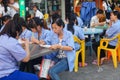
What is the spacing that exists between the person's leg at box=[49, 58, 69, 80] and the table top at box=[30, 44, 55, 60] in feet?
1.22

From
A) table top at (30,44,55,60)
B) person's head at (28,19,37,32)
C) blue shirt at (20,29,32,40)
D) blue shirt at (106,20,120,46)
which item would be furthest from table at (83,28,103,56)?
table top at (30,44,55,60)

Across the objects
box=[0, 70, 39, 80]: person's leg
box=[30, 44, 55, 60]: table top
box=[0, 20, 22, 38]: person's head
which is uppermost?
box=[0, 20, 22, 38]: person's head

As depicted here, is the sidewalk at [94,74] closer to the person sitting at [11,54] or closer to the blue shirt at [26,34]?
the blue shirt at [26,34]

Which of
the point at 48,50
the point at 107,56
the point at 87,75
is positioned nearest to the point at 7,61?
the point at 48,50

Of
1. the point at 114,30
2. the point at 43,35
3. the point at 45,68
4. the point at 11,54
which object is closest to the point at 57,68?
the point at 45,68

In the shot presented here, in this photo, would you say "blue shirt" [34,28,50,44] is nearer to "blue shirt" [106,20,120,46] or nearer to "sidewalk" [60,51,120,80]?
"sidewalk" [60,51,120,80]

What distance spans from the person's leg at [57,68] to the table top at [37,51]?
14.6 inches

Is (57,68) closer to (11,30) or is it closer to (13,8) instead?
(11,30)

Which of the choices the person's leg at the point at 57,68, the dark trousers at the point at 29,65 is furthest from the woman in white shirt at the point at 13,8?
the person's leg at the point at 57,68

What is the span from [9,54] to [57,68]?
127 centimetres

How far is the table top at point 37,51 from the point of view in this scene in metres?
4.67

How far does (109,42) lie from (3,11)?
2.80 meters

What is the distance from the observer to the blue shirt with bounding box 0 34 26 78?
3.87 m

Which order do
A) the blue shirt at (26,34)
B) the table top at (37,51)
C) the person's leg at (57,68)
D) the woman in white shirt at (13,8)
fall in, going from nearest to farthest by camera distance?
the table top at (37,51), the person's leg at (57,68), the blue shirt at (26,34), the woman in white shirt at (13,8)
